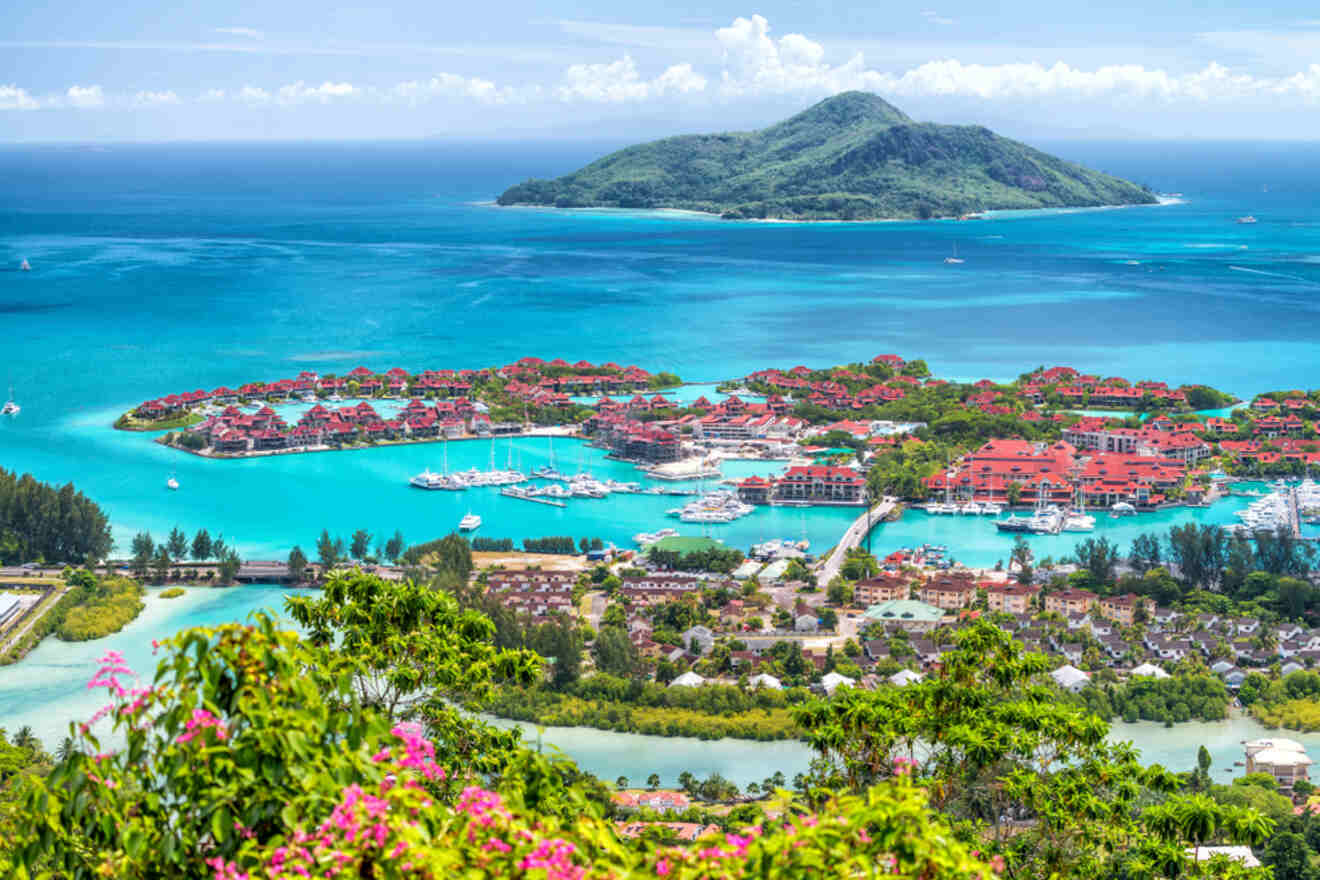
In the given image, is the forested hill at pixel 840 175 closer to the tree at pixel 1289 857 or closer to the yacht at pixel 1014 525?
the yacht at pixel 1014 525

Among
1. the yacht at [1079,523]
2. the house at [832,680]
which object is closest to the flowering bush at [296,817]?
the house at [832,680]

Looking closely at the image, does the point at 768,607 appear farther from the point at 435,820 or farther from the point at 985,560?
the point at 435,820

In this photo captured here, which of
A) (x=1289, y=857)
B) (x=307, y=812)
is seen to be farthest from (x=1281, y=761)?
(x=307, y=812)

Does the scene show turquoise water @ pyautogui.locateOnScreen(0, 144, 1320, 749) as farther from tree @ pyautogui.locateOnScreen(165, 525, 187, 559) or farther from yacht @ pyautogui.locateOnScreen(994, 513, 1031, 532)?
tree @ pyautogui.locateOnScreen(165, 525, 187, 559)

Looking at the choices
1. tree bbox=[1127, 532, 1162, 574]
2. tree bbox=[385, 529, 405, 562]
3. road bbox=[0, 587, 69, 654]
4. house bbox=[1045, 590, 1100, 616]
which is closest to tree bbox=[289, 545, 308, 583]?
tree bbox=[385, 529, 405, 562]

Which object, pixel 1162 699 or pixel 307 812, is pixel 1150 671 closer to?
pixel 1162 699
